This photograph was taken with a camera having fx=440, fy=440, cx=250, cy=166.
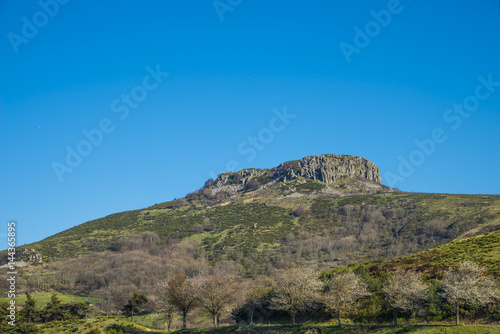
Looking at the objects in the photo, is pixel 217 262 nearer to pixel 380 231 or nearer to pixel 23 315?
pixel 380 231

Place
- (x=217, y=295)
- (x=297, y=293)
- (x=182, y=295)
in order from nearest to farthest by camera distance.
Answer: (x=297, y=293), (x=217, y=295), (x=182, y=295)

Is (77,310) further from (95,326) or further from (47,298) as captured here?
(47,298)

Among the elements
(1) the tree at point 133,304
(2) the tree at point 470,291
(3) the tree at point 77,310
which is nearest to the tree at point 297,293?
(2) the tree at point 470,291

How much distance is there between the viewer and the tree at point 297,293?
2373 inches

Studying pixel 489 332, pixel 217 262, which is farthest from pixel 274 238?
pixel 489 332

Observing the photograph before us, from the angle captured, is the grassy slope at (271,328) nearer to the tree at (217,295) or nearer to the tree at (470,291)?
the tree at (470,291)

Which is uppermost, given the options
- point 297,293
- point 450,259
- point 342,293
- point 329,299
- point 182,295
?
point 450,259

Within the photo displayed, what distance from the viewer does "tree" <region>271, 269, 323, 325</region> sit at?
60281mm

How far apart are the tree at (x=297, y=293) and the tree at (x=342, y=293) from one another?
2609 millimetres

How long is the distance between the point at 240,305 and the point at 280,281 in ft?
39.0

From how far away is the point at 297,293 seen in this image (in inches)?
2388

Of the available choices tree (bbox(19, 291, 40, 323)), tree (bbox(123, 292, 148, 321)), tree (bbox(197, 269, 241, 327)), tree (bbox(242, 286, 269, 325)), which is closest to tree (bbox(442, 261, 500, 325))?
tree (bbox(242, 286, 269, 325))

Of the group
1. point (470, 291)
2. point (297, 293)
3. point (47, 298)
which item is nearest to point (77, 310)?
point (47, 298)

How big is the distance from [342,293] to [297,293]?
7.54 meters
